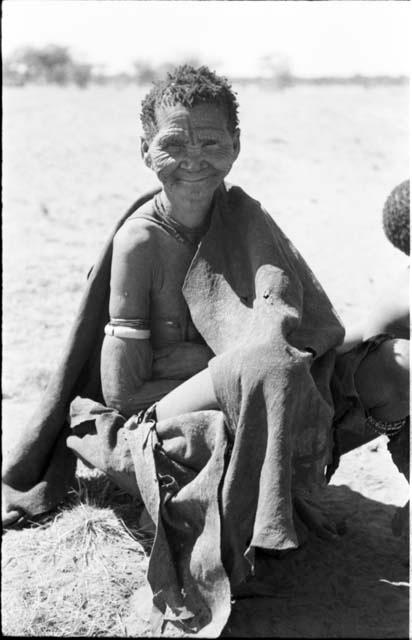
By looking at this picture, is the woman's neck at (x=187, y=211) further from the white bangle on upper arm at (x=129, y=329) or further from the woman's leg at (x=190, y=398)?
the woman's leg at (x=190, y=398)

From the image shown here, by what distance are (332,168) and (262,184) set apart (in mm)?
1409

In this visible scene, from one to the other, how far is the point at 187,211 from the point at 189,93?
41 cm

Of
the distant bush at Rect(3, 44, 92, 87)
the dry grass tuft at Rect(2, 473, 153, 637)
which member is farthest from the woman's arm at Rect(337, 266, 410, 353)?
the distant bush at Rect(3, 44, 92, 87)

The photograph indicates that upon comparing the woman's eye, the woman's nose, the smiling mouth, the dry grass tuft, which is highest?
the woman's eye

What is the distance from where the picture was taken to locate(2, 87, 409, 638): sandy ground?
3447 mm

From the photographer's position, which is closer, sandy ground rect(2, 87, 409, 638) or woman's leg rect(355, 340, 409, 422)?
woman's leg rect(355, 340, 409, 422)

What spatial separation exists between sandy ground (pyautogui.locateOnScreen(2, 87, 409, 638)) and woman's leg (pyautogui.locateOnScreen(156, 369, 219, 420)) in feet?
2.34

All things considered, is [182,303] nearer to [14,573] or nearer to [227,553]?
[227,553]

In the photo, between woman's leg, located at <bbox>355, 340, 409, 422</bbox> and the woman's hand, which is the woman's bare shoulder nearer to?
the woman's hand

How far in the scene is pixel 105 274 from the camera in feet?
11.7

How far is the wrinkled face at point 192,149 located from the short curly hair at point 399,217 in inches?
25.3

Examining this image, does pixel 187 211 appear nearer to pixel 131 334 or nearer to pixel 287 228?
pixel 131 334

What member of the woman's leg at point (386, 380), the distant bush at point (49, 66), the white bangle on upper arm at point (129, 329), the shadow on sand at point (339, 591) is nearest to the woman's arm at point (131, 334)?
the white bangle on upper arm at point (129, 329)

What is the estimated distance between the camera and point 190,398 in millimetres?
3234
